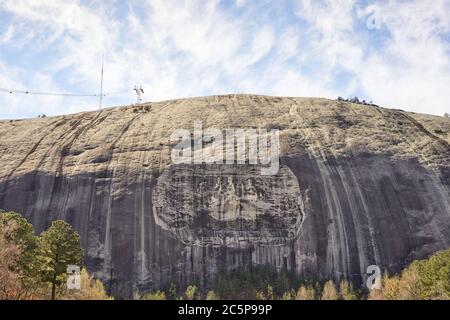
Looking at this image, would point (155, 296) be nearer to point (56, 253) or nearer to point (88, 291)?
point (88, 291)

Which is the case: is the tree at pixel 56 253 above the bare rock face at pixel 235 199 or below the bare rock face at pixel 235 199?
below

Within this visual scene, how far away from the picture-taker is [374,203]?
52281 millimetres

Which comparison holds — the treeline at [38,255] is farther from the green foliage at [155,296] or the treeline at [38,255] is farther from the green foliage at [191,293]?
the green foliage at [191,293]

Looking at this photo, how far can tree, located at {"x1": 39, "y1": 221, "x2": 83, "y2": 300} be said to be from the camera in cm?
3606

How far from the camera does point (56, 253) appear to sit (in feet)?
119

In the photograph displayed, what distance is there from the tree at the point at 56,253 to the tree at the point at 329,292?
771 inches

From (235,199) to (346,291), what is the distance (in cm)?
1324

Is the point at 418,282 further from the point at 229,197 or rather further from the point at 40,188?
the point at 40,188

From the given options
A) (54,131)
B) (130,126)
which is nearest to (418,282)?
(130,126)

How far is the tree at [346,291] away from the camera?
44.2 metres

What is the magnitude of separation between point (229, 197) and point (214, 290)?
9921mm

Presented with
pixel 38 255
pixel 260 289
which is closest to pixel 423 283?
pixel 260 289

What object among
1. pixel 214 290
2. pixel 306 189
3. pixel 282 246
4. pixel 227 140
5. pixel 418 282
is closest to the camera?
pixel 418 282

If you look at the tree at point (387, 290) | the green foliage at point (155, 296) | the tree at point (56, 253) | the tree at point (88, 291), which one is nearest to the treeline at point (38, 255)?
the tree at point (56, 253)
